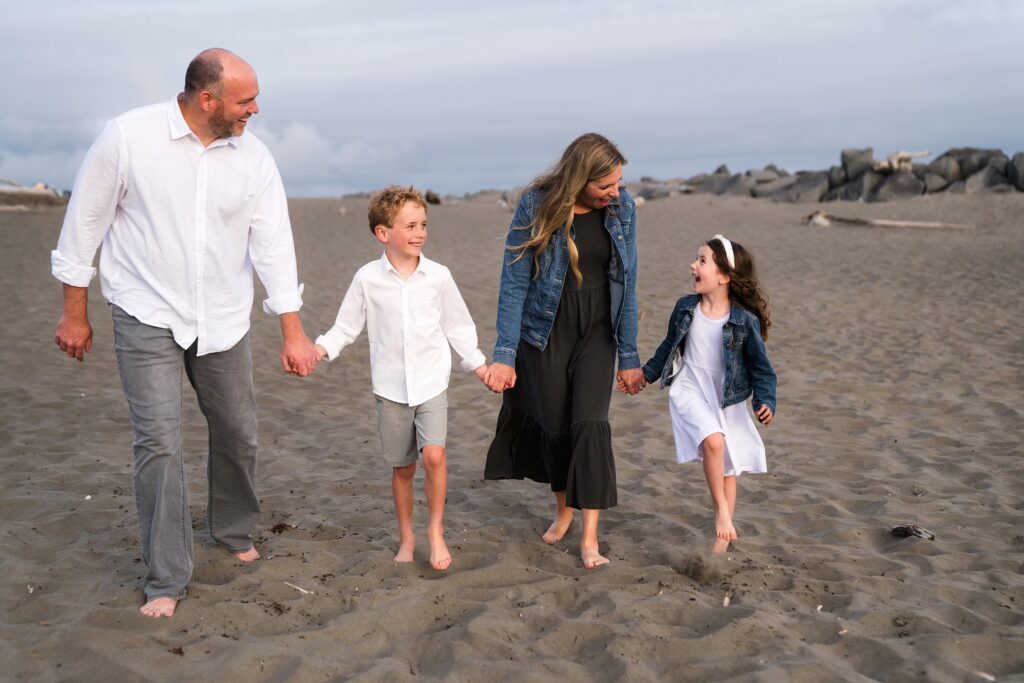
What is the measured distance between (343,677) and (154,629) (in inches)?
34.7

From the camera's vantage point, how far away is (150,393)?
3752mm

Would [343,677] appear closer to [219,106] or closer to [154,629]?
[154,629]

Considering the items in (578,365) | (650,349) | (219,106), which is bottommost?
(650,349)

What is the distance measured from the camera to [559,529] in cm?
486

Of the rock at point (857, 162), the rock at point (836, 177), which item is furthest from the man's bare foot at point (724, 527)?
the rock at point (836, 177)

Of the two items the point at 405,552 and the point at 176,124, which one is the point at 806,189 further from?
the point at 176,124

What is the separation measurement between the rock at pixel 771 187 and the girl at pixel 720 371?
37032mm

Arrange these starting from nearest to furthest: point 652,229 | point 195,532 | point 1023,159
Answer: point 195,532 < point 652,229 < point 1023,159

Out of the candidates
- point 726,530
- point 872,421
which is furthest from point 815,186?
point 726,530

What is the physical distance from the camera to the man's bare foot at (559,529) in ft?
15.9

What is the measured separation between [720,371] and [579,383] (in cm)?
77

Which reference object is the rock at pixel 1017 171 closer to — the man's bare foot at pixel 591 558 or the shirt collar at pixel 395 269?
the man's bare foot at pixel 591 558

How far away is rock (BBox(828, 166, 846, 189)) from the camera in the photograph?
37247 mm

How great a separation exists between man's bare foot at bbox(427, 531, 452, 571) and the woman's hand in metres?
0.76
